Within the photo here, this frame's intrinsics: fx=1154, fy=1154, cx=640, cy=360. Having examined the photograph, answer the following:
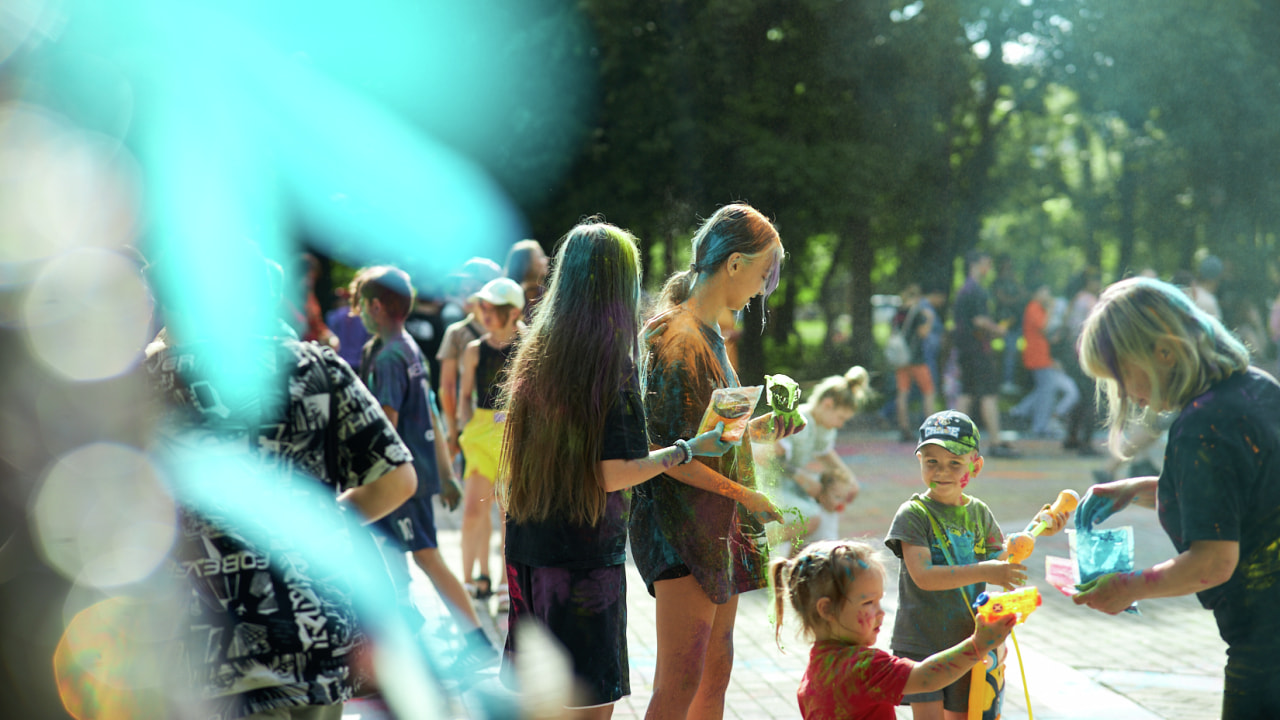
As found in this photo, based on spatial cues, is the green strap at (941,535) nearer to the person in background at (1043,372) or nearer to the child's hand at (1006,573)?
the child's hand at (1006,573)

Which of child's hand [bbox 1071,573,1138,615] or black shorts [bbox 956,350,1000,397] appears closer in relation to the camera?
child's hand [bbox 1071,573,1138,615]

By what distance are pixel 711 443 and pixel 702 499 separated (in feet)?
0.88

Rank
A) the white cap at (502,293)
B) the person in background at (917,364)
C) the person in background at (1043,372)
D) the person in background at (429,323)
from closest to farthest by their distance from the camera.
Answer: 1. the white cap at (502,293)
2. the person in background at (429,323)
3. the person in background at (1043,372)
4. the person in background at (917,364)

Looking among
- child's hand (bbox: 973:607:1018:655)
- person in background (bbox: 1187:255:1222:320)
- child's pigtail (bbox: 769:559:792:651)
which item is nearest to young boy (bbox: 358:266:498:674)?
child's pigtail (bbox: 769:559:792:651)

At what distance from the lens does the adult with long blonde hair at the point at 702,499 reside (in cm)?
344

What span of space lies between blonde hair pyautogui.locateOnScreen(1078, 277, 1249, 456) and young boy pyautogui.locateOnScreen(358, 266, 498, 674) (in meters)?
3.52

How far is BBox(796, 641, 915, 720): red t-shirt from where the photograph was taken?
8.86 ft

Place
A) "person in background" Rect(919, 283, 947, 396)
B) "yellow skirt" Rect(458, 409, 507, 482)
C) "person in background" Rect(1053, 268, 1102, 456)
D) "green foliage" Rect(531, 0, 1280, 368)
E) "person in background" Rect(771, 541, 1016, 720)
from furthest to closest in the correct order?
"green foliage" Rect(531, 0, 1280, 368) < "person in background" Rect(919, 283, 947, 396) < "person in background" Rect(1053, 268, 1102, 456) < "yellow skirt" Rect(458, 409, 507, 482) < "person in background" Rect(771, 541, 1016, 720)

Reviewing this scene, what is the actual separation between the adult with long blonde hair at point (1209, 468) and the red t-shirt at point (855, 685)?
49 cm

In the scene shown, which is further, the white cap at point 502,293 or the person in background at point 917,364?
the person in background at point 917,364

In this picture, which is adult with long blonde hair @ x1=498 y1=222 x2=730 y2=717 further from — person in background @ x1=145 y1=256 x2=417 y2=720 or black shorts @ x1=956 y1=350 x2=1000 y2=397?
black shorts @ x1=956 y1=350 x2=1000 y2=397

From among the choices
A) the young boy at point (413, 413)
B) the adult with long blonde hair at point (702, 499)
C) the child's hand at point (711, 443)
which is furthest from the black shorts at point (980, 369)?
the child's hand at point (711, 443)

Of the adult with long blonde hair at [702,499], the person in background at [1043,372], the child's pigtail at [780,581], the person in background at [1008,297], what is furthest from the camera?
the person in background at [1008,297]

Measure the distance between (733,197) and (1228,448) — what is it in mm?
15531
